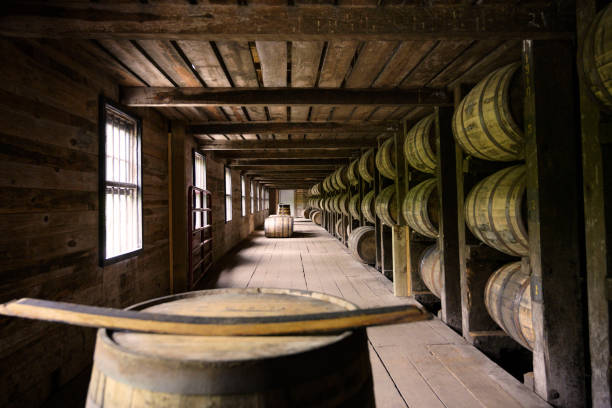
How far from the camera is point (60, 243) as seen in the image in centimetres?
264

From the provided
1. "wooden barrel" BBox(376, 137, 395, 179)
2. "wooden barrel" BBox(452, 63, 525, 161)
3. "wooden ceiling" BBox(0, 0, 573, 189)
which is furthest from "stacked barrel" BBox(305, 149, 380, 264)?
"wooden barrel" BBox(452, 63, 525, 161)

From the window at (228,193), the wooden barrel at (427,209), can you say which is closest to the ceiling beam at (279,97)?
the wooden barrel at (427,209)

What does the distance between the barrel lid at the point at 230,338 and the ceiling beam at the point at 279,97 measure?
2.50 meters

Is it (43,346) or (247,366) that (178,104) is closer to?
(43,346)

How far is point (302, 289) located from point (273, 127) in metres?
3.38

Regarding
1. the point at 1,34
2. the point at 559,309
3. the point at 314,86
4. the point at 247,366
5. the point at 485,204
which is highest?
the point at 314,86

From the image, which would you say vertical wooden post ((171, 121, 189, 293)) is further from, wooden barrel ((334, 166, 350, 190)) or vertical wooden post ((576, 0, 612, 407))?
wooden barrel ((334, 166, 350, 190))

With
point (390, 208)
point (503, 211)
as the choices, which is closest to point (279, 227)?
point (390, 208)

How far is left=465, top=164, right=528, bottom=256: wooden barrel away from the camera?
2.44 metres

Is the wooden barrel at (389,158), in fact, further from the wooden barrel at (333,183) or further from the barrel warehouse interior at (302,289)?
the wooden barrel at (333,183)

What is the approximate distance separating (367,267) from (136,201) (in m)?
4.72

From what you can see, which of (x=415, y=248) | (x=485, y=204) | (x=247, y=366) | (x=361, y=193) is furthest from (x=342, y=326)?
(x=361, y=193)

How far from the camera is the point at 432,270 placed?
4215mm

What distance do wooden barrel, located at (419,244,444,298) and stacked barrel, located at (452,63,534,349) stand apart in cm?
123
